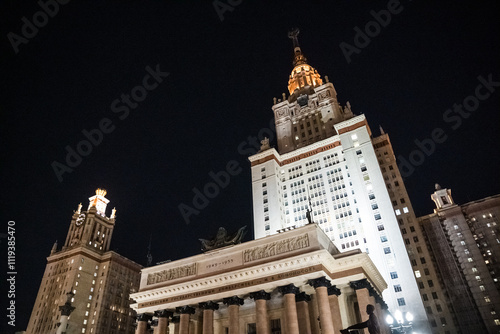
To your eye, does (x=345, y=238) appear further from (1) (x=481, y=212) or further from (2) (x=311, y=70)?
(2) (x=311, y=70)

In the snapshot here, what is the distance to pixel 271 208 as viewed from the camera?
7462cm

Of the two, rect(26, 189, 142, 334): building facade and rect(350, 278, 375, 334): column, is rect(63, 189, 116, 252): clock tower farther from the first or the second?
rect(350, 278, 375, 334): column

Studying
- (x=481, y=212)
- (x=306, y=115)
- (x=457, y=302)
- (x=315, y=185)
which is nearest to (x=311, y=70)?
(x=306, y=115)

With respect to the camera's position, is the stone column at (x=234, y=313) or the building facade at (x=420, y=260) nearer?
the stone column at (x=234, y=313)

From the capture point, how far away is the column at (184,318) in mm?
34844

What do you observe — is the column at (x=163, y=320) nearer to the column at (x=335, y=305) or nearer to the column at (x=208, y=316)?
the column at (x=208, y=316)

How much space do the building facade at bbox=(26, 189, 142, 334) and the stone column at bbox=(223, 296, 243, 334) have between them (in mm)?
71655

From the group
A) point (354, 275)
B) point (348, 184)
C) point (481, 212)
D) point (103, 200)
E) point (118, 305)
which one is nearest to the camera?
point (354, 275)

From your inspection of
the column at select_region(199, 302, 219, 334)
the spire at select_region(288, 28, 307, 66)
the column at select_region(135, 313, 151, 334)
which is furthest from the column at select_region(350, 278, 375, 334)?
the spire at select_region(288, 28, 307, 66)

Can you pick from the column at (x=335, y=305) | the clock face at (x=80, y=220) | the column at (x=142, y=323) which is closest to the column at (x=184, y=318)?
the column at (x=142, y=323)

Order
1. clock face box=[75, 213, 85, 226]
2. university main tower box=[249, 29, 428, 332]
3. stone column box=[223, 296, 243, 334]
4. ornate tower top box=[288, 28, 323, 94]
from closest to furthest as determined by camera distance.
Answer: stone column box=[223, 296, 243, 334] < university main tower box=[249, 29, 428, 332] < ornate tower top box=[288, 28, 323, 94] < clock face box=[75, 213, 85, 226]

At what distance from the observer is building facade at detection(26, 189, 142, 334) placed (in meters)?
92.1

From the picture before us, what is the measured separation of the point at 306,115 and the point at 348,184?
92.9 feet

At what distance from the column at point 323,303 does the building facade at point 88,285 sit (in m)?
79.2
